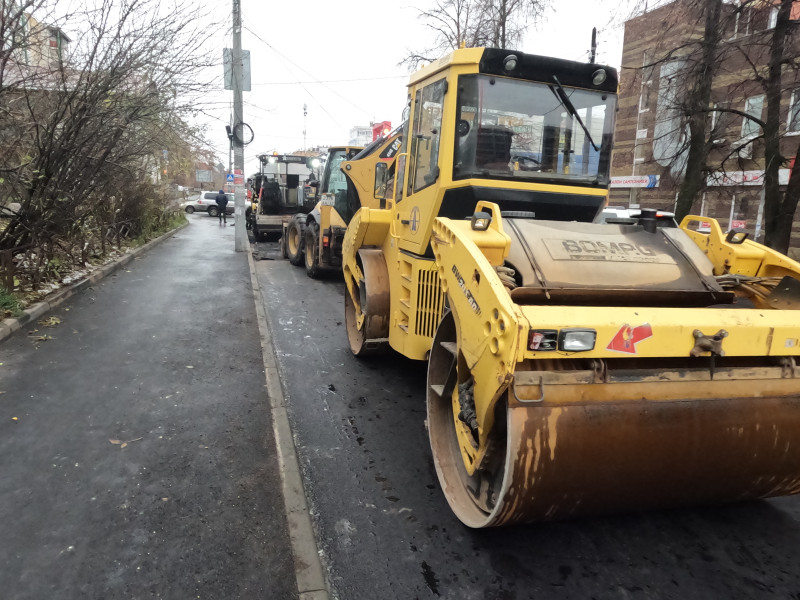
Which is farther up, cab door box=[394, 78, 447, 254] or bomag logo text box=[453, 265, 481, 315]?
cab door box=[394, 78, 447, 254]

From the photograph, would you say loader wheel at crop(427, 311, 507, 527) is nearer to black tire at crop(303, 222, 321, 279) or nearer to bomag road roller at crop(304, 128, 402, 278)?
bomag road roller at crop(304, 128, 402, 278)

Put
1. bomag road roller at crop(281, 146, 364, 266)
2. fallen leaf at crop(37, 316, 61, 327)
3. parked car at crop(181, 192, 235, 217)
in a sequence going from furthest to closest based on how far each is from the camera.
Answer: parked car at crop(181, 192, 235, 217)
bomag road roller at crop(281, 146, 364, 266)
fallen leaf at crop(37, 316, 61, 327)

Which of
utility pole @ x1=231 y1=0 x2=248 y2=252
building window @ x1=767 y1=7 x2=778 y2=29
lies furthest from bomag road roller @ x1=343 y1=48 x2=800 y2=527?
utility pole @ x1=231 y1=0 x2=248 y2=252

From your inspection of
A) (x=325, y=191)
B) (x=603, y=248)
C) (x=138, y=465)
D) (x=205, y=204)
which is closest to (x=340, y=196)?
A: (x=325, y=191)

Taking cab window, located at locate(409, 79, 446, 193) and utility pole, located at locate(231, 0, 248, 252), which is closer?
cab window, located at locate(409, 79, 446, 193)

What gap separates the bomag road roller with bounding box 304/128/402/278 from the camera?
9234mm

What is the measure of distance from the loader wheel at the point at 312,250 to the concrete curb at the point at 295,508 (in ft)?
19.8

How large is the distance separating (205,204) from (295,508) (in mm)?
40353

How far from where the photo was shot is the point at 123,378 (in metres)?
5.36

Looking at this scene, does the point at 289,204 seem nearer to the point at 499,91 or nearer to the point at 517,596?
the point at 499,91

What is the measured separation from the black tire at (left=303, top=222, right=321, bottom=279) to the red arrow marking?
9315 millimetres

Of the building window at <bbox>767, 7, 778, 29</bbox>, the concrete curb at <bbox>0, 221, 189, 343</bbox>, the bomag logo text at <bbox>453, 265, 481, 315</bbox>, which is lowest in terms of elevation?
the concrete curb at <bbox>0, 221, 189, 343</bbox>

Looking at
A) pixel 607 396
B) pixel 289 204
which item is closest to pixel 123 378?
pixel 607 396

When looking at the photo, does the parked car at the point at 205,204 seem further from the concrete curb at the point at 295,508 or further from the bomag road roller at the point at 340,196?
the concrete curb at the point at 295,508
